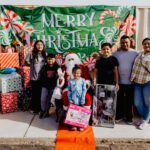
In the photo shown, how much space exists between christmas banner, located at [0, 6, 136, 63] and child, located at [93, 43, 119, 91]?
1943mm

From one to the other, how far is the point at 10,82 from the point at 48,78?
3.13 feet

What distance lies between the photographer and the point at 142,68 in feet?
17.0

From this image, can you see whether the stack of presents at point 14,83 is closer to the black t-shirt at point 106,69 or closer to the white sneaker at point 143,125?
the black t-shirt at point 106,69

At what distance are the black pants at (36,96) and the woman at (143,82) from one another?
74.6 inches

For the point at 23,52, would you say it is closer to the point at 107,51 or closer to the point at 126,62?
the point at 107,51

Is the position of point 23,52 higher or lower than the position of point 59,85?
higher

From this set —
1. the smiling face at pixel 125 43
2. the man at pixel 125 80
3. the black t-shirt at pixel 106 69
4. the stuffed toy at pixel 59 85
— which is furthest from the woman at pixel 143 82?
the stuffed toy at pixel 59 85

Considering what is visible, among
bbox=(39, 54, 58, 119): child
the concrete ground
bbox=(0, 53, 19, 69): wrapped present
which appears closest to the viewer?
the concrete ground

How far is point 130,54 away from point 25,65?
265cm

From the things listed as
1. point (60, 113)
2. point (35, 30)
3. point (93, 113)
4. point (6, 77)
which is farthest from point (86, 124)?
point (35, 30)

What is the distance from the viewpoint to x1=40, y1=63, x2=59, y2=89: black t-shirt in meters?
5.78


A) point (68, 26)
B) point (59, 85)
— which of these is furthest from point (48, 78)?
point (68, 26)

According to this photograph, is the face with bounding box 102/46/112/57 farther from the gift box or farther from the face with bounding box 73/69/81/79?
the gift box
